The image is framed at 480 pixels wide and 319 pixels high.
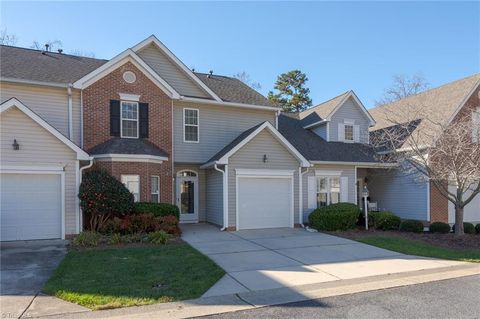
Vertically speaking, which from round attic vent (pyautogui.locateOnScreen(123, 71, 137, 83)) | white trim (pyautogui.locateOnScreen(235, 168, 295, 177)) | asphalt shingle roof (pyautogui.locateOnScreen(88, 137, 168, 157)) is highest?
round attic vent (pyautogui.locateOnScreen(123, 71, 137, 83))

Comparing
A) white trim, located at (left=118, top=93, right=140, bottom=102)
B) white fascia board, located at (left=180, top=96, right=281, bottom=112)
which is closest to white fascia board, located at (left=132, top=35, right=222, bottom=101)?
white fascia board, located at (left=180, top=96, right=281, bottom=112)

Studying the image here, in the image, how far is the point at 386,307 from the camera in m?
6.39

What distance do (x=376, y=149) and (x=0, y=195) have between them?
59.7ft

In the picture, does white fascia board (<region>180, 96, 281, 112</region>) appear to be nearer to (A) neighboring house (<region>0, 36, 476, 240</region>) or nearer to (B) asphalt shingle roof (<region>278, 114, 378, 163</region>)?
(A) neighboring house (<region>0, 36, 476, 240</region>)

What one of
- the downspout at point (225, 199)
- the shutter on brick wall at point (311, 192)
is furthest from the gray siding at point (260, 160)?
the shutter on brick wall at point (311, 192)

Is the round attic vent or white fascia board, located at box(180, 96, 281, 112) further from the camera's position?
white fascia board, located at box(180, 96, 281, 112)

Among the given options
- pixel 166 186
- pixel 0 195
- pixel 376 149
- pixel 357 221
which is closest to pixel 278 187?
pixel 357 221

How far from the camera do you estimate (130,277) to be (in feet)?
26.2

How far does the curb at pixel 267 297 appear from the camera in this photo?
5.96m

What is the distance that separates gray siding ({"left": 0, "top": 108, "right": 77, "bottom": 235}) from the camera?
1234 cm

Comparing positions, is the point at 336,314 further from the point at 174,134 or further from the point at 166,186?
the point at 174,134

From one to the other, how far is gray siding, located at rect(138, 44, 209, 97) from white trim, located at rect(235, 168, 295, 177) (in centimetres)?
485

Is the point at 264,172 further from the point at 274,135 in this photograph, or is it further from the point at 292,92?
the point at 292,92

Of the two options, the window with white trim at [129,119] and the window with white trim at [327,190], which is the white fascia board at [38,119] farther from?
the window with white trim at [327,190]
